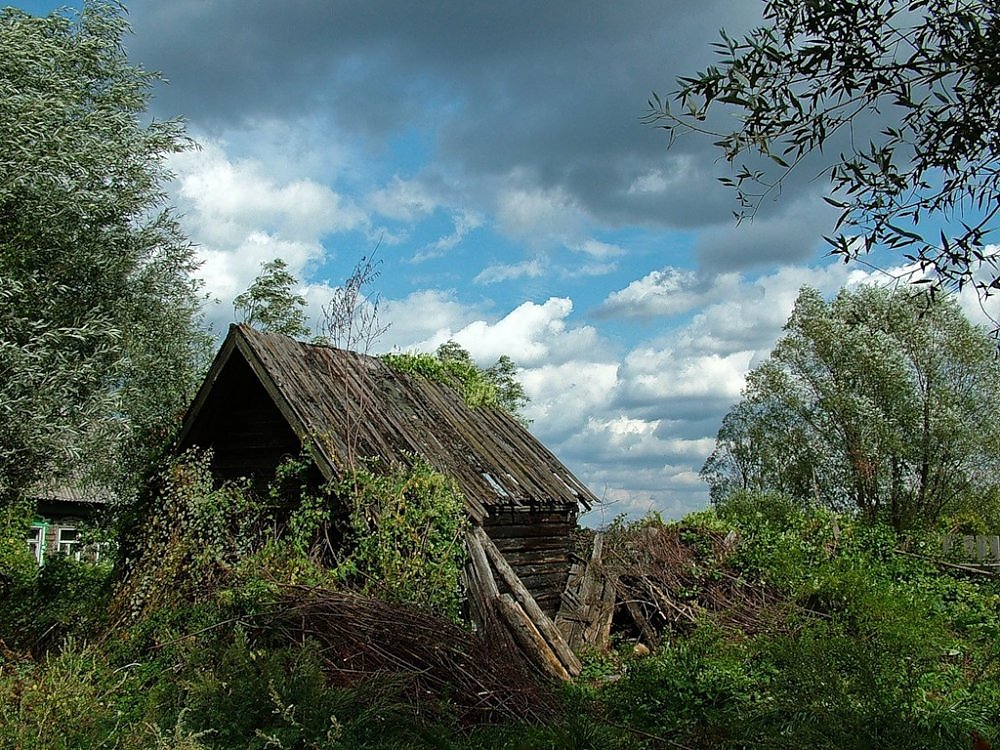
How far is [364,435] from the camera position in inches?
535

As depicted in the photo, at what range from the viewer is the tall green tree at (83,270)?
622 inches

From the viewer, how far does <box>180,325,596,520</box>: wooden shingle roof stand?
521 inches

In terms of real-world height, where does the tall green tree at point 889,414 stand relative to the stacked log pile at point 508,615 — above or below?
above

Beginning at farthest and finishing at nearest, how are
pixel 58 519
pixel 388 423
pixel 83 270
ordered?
1. pixel 58 519
2. pixel 83 270
3. pixel 388 423

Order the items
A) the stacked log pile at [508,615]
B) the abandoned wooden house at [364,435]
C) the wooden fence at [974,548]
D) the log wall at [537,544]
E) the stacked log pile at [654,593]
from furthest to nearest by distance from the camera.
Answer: the wooden fence at [974,548], the log wall at [537,544], the stacked log pile at [654,593], the abandoned wooden house at [364,435], the stacked log pile at [508,615]

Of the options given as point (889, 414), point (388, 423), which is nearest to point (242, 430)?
point (388, 423)

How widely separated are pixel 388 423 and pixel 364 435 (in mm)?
884

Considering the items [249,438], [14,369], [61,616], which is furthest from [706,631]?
[14,369]

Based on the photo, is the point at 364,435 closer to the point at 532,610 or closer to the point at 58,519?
the point at 532,610

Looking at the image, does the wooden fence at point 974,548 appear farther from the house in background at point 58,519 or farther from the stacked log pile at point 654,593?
the house in background at point 58,519

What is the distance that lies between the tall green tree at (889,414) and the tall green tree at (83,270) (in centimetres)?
2032

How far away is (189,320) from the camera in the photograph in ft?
67.1

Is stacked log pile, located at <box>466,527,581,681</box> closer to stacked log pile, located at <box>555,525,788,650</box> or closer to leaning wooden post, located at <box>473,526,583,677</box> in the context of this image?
leaning wooden post, located at <box>473,526,583,677</box>

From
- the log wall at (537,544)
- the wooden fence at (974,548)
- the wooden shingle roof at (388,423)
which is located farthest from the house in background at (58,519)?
the wooden fence at (974,548)
